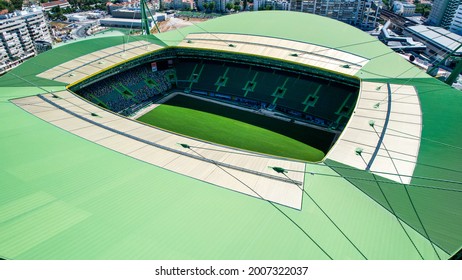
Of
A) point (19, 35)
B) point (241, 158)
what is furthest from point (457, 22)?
point (19, 35)

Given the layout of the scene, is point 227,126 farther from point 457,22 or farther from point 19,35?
point 457,22

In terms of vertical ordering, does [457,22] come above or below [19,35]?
below

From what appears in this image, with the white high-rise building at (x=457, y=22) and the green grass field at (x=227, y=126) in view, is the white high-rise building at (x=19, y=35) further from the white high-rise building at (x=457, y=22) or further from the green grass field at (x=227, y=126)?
the white high-rise building at (x=457, y=22)

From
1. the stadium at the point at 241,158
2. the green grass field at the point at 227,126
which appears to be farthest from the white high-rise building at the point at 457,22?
the green grass field at the point at 227,126

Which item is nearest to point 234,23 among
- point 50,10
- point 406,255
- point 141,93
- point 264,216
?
point 141,93

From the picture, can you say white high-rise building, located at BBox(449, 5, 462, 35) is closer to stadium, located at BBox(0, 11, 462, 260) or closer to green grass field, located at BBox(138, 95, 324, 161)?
stadium, located at BBox(0, 11, 462, 260)

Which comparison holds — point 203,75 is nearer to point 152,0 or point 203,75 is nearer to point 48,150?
point 48,150

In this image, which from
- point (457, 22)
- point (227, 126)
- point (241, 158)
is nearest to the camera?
point (241, 158)
